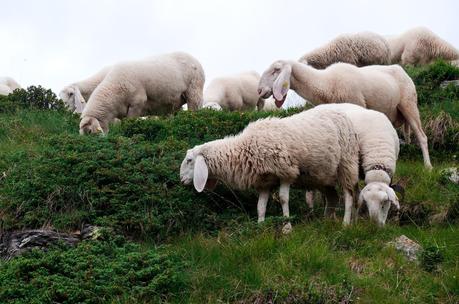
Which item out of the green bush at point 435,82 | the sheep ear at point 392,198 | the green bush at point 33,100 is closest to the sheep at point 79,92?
the green bush at point 33,100

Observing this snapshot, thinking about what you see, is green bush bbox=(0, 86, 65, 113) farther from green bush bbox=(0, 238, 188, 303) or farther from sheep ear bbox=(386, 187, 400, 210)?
sheep ear bbox=(386, 187, 400, 210)

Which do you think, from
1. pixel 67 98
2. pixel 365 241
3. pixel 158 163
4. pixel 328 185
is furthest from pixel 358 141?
pixel 67 98

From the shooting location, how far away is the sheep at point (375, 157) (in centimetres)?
912

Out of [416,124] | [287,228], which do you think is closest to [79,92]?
[416,124]

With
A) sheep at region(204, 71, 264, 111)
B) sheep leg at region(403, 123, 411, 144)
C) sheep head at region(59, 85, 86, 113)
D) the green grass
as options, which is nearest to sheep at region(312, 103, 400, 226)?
the green grass

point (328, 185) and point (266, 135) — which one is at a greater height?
point (266, 135)

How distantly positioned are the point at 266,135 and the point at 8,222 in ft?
9.34

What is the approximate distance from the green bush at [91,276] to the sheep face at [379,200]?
231cm

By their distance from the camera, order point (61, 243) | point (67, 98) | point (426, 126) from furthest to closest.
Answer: point (67, 98) → point (426, 126) → point (61, 243)

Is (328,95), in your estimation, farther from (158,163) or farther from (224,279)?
(224,279)

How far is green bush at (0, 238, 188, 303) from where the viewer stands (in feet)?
23.8

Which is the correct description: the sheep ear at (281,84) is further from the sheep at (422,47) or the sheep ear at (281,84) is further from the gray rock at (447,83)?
the sheep at (422,47)

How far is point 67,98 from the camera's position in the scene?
55.5 ft

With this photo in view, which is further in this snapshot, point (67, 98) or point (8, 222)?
point (67, 98)
